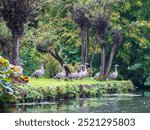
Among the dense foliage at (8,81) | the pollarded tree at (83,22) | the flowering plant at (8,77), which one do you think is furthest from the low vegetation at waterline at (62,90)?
the pollarded tree at (83,22)

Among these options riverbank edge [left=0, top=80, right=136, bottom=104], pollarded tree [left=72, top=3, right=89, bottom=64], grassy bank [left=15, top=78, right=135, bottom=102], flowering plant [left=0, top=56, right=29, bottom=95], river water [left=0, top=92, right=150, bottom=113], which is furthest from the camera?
pollarded tree [left=72, top=3, right=89, bottom=64]

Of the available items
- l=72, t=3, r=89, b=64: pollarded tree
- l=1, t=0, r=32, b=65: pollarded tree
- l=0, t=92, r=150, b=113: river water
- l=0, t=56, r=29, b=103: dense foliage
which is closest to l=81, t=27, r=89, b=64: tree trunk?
l=72, t=3, r=89, b=64: pollarded tree

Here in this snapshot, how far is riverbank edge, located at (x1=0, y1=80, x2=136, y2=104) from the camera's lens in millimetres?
24614

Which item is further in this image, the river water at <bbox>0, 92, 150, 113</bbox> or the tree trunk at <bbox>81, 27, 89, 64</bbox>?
the tree trunk at <bbox>81, 27, 89, 64</bbox>

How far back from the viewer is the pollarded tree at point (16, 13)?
30.4 metres

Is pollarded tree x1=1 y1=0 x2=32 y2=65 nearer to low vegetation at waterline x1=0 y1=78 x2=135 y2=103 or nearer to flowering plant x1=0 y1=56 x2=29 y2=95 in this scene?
low vegetation at waterline x1=0 y1=78 x2=135 y2=103

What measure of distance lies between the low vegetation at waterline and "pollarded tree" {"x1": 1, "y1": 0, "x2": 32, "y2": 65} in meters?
2.48

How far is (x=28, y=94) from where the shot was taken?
83.6 ft

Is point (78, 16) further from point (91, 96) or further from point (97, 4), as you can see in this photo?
point (91, 96)

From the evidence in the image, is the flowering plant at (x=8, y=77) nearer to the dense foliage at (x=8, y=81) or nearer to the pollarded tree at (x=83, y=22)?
the dense foliage at (x=8, y=81)

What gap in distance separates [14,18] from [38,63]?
14.1 metres

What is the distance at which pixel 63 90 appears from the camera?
29734 millimetres

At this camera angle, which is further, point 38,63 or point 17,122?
point 38,63

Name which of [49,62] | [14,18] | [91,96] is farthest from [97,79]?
[14,18]
